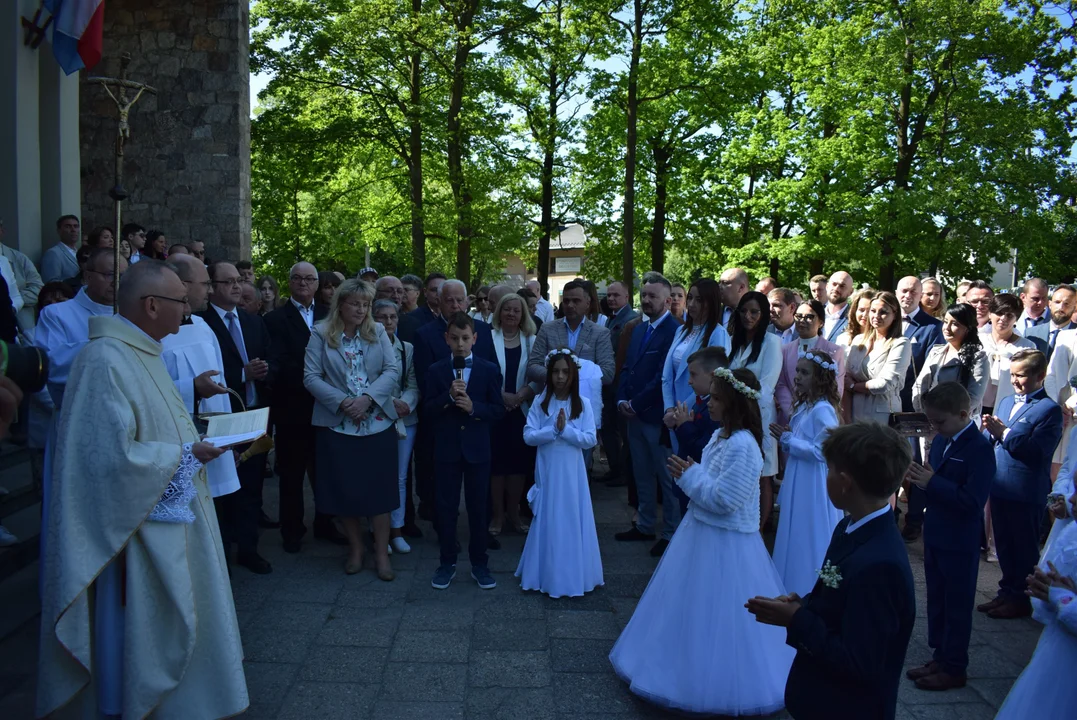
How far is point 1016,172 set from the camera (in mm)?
19906

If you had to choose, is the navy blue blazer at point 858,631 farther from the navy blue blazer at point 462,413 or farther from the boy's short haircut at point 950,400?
the navy blue blazer at point 462,413

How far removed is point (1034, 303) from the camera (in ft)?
26.4

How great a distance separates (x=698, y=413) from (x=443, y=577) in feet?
6.97

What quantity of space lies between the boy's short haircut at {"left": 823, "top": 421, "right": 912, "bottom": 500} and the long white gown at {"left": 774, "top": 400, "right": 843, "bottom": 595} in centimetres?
228

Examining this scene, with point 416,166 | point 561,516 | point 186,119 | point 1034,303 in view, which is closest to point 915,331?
point 1034,303

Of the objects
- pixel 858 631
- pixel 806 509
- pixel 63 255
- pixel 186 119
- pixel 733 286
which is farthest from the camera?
pixel 186 119

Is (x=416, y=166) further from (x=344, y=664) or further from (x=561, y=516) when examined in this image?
(x=344, y=664)

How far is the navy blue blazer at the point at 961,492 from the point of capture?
13.7 ft

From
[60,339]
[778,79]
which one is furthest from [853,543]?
[778,79]

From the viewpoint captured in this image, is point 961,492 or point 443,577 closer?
point 961,492

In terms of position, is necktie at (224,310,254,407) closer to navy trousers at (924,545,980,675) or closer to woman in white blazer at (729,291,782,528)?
woman in white blazer at (729,291,782,528)

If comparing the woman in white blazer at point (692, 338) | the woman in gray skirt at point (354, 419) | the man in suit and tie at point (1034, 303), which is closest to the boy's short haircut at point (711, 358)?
the woman in white blazer at point (692, 338)

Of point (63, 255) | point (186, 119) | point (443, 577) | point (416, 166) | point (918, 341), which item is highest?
point (416, 166)

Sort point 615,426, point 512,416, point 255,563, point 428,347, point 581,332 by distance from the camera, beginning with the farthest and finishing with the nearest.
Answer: point 615,426 → point 581,332 → point 512,416 → point 428,347 → point 255,563
